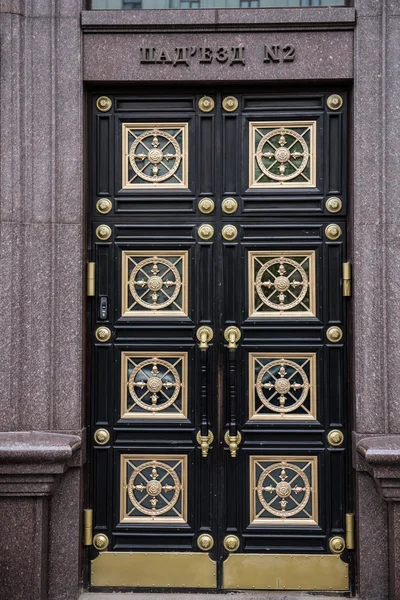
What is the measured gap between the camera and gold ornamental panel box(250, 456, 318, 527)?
5496 mm

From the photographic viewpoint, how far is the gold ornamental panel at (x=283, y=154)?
218 inches

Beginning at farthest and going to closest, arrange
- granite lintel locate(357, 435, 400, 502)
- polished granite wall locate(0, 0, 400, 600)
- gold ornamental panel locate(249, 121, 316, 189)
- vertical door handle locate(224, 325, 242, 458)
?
gold ornamental panel locate(249, 121, 316, 189)
vertical door handle locate(224, 325, 242, 458)
polished granite wall locate(0, 0, 400, 600)
granite lintel locate(357, 435, 400, 502)

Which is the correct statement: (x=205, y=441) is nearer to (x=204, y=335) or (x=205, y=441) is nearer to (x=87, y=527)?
(x=204, y=335)

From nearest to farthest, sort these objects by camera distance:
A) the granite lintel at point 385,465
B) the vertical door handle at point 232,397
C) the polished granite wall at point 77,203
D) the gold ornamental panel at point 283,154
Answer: the granite lintel at point 385,465 < the polished granite wall at point 77,203 < the vertical door handle at point 232,397 < the gold ornamental panel at point 283,154

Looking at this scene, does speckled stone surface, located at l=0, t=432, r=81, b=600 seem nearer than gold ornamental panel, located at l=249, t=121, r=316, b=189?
Yes

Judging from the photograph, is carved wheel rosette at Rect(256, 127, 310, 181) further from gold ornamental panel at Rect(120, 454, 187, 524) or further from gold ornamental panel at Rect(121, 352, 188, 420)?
gold ornamental panel at Rect(120, 454, 187, 524)

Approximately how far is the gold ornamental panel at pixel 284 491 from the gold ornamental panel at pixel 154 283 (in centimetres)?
138

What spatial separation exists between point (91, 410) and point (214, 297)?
1.31 metres

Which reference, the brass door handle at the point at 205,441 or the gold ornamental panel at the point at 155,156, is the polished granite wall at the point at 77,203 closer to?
the gold ornamental panel at the point at 155,156

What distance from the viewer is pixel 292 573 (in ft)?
17.9

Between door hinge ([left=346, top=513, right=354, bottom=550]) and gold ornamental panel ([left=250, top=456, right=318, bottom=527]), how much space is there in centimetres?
24

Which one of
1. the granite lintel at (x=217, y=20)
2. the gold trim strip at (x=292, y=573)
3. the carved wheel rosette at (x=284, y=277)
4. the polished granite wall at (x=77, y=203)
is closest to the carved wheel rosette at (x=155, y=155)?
the polished granite wall at (x=77, y=203)

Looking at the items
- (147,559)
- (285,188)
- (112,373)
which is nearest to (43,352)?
(112,373)

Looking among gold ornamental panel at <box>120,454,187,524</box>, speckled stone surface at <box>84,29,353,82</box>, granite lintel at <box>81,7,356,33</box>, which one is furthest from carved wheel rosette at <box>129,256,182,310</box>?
granite lintel at <box>81,7,356,33</box>
